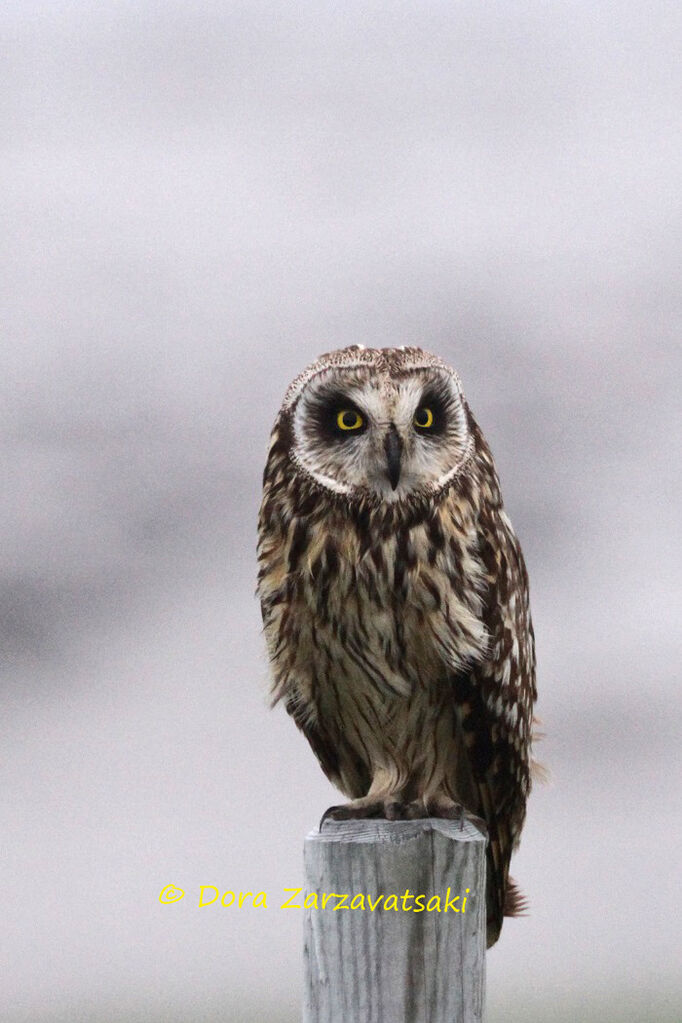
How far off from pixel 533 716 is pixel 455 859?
596mm

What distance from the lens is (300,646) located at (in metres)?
1.74

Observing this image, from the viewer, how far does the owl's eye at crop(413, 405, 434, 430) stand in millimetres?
1629

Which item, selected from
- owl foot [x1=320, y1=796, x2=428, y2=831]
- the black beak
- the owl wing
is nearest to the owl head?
the black beak

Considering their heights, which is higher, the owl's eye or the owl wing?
the owl's eye

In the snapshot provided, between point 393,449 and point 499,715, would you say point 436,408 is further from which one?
point 499,715

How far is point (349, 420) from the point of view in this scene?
163 centimetres

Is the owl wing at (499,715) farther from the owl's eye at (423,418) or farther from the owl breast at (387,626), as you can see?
the owl's eye at (423,418)

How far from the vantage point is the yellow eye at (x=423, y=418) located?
5.34ft

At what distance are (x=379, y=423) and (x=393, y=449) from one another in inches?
1.6

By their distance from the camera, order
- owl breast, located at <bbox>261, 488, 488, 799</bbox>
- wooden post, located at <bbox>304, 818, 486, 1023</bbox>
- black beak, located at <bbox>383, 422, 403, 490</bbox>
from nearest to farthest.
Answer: wooden post, located at <bbox>304, 818, 486, 1023</bbox>
black beak, located at <bbox>383, 422, 403, 490</bbox>
owl breast, located at <bbox>261, 488, 488, 799</bbox>

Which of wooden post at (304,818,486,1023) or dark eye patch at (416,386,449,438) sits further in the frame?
dark eye patch at (416,386,449,438)

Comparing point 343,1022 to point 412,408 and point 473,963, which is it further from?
point 412,408

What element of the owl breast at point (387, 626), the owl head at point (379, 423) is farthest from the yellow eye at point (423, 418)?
the owl breast at point (387, 626)

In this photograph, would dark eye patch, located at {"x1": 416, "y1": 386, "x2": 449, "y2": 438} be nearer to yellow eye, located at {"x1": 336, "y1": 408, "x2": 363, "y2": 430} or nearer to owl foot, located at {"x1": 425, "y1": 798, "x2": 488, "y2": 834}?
yellow eye, located at {"x1": 336, "y1": 408, "x2": 363, "y2": 430}
